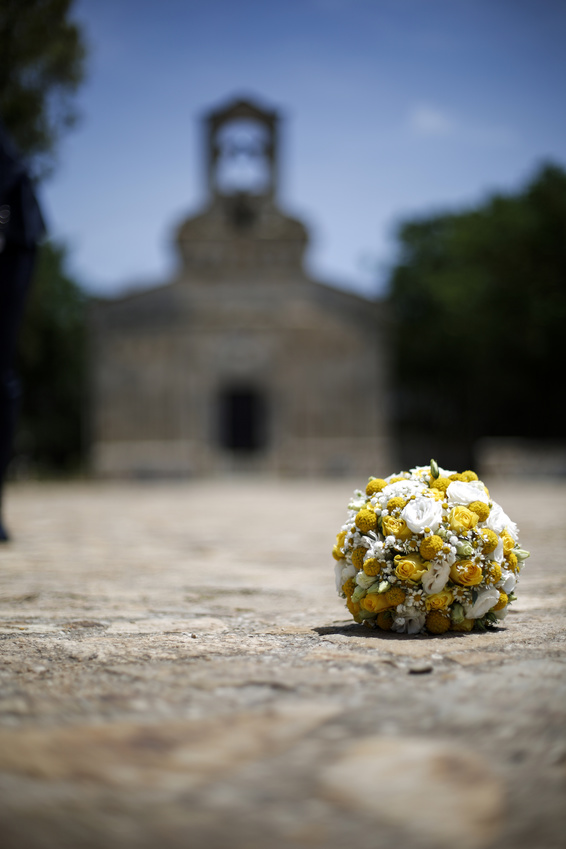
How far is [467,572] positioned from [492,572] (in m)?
0.13

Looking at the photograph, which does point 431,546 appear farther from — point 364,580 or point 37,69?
point 37,69

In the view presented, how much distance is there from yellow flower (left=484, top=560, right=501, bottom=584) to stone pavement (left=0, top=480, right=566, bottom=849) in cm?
20

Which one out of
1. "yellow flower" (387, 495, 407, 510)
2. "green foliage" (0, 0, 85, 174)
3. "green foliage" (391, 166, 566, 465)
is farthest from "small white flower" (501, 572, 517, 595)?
"green foliage" (391, 166, 566, 465)

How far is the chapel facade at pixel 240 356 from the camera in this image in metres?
26.8

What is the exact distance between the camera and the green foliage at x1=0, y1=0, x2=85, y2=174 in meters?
9.39

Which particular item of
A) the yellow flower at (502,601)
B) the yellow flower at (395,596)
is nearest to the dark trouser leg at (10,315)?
the yellow flower at (395,596)

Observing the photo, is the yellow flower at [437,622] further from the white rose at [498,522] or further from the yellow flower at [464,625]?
the white rose at [498,522]

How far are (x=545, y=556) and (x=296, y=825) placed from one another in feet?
15.2

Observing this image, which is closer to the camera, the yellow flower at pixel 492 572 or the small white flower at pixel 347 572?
the yellow flower at pixel 492 572

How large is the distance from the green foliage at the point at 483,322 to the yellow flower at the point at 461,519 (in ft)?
73.0

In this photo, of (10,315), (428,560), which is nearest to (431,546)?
(428,560)

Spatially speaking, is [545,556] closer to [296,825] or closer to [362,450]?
[296,825]

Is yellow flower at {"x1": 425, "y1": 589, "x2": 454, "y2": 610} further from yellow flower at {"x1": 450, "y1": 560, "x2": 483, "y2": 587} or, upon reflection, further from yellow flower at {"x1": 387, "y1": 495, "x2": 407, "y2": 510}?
yellow flower at {"x1": 387, "y1": 495, "x2": 407, "y2": 510}

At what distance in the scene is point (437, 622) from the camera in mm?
2865
